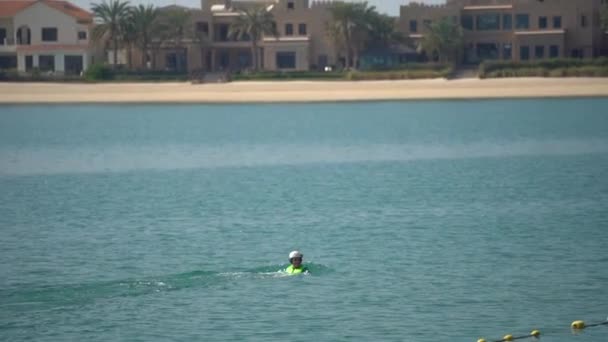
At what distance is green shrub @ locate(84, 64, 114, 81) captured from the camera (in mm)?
100000

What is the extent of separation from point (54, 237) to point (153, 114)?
224ft

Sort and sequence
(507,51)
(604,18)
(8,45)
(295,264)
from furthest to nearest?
(8,45) < (507,51) < (604,18) < (295,264)

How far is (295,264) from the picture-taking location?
28.9 metres

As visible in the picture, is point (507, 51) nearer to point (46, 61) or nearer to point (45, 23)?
point (46, 61)

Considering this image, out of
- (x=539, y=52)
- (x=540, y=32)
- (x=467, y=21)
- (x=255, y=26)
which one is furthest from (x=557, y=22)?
(x=255, y=26)

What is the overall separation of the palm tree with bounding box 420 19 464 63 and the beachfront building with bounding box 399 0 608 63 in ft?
7.98

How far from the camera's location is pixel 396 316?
24.8 metres

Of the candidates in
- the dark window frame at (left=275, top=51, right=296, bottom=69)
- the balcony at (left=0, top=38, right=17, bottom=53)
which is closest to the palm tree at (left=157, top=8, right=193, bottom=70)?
the dark window frame at (left=275, top=51, right=296, bottom=69)

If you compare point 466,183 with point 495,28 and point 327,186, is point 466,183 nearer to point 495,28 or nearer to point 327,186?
point 327,186

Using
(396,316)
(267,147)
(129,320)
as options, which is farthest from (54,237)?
(267,147)

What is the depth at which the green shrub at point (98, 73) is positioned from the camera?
328ft

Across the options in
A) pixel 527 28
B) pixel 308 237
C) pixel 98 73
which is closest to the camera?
pixel 308 237

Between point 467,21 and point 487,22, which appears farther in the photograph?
point 467,21

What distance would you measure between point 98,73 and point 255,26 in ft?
50.1
